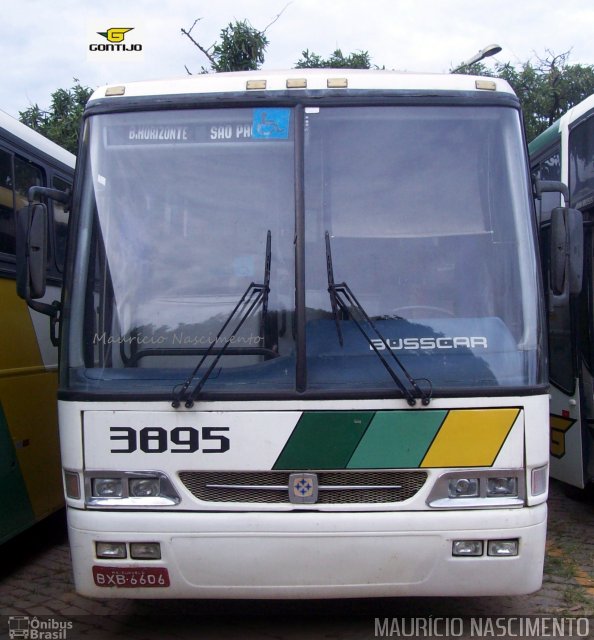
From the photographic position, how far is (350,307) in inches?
177

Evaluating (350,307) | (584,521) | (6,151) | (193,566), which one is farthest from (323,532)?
(584,521)

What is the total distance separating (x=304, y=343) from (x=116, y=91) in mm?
1837

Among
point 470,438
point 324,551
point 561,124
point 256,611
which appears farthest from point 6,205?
point 561,124

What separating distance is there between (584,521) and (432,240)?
418cm

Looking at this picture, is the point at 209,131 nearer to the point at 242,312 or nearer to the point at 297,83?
the point at 297,83

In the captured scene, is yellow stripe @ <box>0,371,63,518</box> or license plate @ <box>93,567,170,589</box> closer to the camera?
license plate @ <box>93,567,170,589</box>

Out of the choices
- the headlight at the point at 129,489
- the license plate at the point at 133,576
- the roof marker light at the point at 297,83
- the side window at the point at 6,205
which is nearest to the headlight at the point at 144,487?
the headlight at the point at 129,489

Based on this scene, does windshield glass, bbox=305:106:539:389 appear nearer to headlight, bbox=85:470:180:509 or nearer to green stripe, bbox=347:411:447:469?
green stripe, bbox=347:411:447:469

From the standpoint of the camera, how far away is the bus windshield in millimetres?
4453

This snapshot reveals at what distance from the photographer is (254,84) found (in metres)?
4.81

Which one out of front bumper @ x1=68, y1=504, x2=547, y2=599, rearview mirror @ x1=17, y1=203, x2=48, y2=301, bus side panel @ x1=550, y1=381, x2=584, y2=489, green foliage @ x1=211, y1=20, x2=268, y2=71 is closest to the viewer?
front bumper @ x1=68, y1=504, x2=547, y2=599

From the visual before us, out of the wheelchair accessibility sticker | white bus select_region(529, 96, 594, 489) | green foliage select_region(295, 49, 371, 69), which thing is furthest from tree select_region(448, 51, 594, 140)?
the wheelchair accessibility sticker

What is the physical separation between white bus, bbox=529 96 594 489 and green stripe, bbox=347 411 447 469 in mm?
3002

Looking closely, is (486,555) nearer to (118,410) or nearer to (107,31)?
(118,410)
